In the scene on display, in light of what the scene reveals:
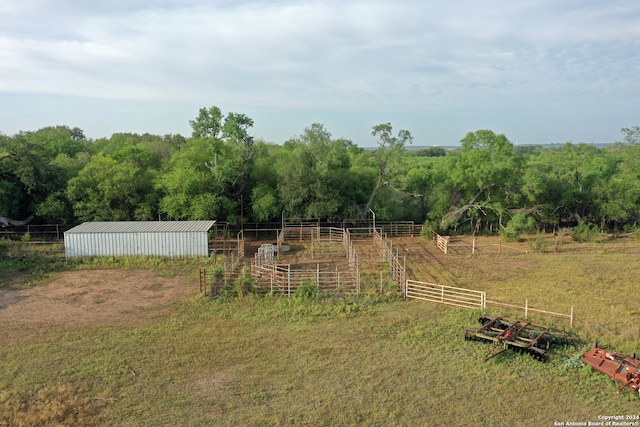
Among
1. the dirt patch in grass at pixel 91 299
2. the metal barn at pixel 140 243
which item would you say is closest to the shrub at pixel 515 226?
the metal barn at pixel 140 243

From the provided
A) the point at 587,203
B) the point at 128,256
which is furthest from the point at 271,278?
the point at 587,203

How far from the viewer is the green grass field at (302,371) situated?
32.1 feet

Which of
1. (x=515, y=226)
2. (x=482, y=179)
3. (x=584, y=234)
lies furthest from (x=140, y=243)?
(x=584, y=234)

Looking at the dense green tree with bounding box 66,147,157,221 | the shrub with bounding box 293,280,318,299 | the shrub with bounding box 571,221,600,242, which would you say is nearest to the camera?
the shrub with bounding box 293,280,318,299

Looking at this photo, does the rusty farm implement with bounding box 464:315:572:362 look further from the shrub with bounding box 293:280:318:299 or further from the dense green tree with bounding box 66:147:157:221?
the dense green tree with bounding box 66:147:157:221

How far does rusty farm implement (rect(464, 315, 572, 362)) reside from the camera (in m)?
12.4

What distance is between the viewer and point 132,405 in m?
10.1

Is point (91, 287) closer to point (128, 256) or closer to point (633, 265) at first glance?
point (128, 256)

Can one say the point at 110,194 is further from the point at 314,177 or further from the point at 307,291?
the point at 307,291

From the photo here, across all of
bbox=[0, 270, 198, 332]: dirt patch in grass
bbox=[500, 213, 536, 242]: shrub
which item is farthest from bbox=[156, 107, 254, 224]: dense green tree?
bbox=[500, 213, 536, 242]: shrub

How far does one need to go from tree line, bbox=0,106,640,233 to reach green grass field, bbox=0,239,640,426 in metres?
14.9

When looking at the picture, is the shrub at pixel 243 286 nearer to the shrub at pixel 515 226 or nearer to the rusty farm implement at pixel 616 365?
the rusty farm implement at pixel 616 365

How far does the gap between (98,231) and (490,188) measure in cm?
2567

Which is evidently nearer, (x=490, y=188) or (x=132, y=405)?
(x=132, y=405)
